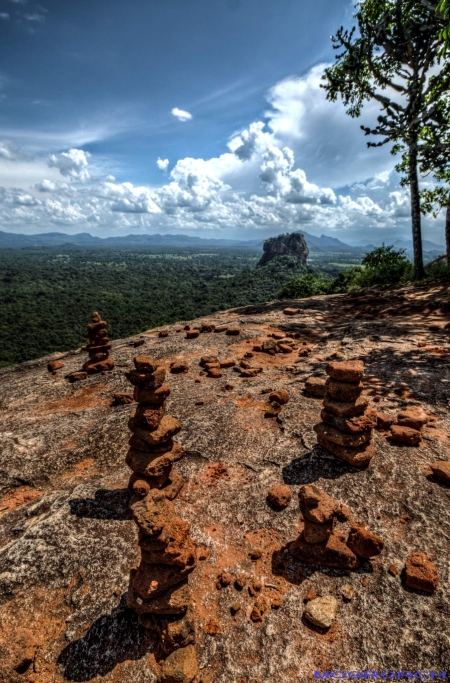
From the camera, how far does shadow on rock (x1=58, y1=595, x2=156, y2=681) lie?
12.0 ft

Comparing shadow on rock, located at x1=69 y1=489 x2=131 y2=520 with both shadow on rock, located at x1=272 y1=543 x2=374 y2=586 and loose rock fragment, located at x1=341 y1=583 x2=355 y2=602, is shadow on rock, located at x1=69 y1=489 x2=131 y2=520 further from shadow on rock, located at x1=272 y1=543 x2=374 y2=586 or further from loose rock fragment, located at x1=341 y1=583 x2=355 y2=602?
loose rock fragment, located at x1=341 y1=583 x2=355 y2=602

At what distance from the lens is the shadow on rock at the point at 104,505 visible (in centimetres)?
540

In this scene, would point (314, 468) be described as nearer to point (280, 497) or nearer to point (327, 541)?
point (280, 497)

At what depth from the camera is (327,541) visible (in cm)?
446

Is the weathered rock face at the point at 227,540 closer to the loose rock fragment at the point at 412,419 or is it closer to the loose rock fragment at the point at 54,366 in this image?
the loose rock fragment at the point at 412,419

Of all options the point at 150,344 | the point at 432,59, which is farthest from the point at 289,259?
the point at 150,344

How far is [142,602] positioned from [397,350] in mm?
9939

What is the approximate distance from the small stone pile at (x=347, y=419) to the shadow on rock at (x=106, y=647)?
3.96 metres

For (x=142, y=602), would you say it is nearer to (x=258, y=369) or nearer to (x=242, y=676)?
(x=242, y=676)

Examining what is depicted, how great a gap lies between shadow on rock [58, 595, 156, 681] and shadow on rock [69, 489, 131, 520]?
4.92 feet

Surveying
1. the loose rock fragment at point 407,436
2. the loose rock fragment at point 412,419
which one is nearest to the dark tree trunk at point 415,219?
the loose rock fragment at point 412,419

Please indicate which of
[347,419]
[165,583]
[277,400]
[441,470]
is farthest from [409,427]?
[165,583]

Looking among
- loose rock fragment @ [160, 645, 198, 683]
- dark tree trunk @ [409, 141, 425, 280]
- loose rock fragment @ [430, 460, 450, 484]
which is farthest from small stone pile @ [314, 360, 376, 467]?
dark tree trunk @ [409, 141, 425, 280]

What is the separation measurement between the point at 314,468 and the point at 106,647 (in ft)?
12.8
